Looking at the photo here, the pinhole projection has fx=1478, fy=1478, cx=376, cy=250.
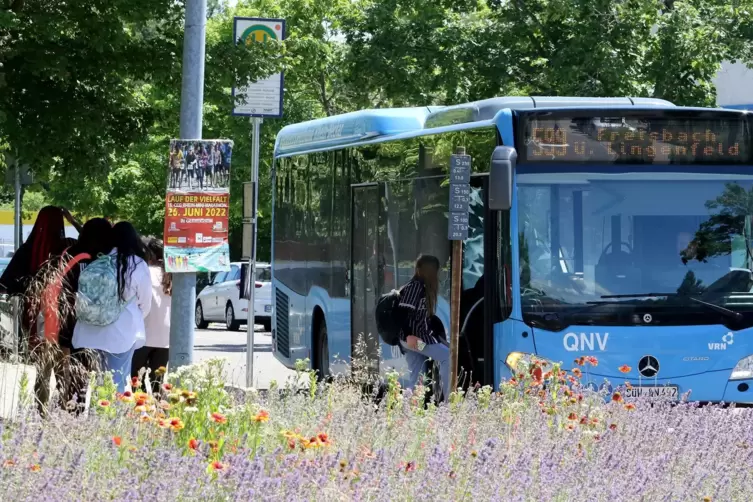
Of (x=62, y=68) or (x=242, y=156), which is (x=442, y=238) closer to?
(x=62, y=68)

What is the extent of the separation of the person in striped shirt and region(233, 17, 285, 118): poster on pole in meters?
2.90

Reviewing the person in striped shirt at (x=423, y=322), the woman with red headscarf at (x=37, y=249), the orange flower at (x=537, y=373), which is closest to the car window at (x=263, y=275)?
the person in striped shirt at (x=423, y=322)

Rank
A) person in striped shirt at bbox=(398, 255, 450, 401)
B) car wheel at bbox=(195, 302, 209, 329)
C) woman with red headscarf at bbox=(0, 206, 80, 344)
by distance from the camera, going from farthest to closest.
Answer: car wheel at bbox=(195, 302, 209, 329) < person in striped shirt at bbox=(398, 255, 450, 401) < woman with red headscarf at bbox=(0, 206, 80, 344)

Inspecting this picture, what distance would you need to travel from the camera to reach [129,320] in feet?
31.8

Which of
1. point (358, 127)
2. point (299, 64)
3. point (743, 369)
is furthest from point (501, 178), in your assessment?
point (299, 64)

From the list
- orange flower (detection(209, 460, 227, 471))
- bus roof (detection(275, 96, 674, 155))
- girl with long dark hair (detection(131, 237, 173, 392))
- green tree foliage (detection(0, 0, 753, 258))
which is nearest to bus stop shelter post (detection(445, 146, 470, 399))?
bus roof (detection(275, 96, 674, 155))

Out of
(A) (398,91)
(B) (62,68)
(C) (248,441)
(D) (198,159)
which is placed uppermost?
(A) (398,91)

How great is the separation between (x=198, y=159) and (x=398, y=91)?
15.2 m

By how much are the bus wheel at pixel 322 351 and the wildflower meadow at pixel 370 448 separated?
6.86 meters

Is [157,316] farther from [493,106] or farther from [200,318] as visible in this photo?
[200,318]

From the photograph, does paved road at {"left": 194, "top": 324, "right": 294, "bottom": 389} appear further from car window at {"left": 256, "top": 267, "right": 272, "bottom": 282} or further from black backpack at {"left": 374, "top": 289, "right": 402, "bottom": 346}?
black backpack at {"left": 374, "top": 289, "right": 402, "bottom": 346}

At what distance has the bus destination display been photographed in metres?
10.9

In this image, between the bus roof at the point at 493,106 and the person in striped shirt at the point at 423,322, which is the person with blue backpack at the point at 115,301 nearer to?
the person in striped shirt at the point at 423,322

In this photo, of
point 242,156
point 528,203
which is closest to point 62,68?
point 528,203
